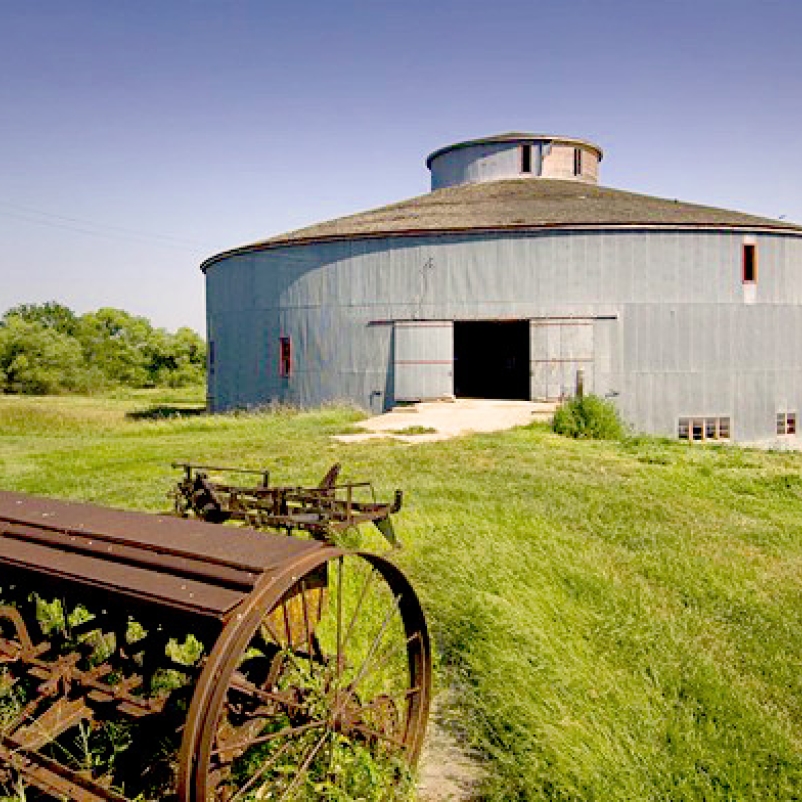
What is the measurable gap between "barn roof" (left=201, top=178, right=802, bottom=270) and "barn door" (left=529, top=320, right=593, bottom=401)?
115 inches

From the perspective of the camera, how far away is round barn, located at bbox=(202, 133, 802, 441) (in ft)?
72.8

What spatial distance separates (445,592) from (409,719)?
2.15 meters

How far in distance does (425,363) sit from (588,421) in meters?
6.55

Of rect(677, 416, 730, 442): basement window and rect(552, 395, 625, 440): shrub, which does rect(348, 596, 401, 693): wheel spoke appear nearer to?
rect(552, 395, 625, 440): shrub

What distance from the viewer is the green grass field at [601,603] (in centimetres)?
446

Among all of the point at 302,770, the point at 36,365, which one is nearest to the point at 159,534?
the point at 302,770

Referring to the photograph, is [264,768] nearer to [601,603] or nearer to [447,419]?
[601,603]

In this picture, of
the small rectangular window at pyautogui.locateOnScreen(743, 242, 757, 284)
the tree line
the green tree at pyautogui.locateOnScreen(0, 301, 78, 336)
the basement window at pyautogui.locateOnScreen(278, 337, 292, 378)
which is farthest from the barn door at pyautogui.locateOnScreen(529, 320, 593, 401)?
the green tree at pyautogui.locateOnScreen(0, 301, 78, 336)

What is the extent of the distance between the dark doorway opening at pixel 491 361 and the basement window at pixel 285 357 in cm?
647

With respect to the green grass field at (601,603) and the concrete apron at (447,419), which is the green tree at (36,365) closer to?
the concrete apron at (447,419)

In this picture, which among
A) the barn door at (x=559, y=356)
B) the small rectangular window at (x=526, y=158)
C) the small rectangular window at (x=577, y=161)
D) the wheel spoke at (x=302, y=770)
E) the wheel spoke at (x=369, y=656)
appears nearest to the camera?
the wheel spoke at (x=302, y=770)

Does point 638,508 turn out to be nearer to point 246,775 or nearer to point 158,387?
point 246,775

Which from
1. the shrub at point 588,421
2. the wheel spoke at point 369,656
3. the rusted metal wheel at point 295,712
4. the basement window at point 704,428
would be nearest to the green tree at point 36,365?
the basement window at point 704,428

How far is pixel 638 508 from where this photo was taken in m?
9.93
